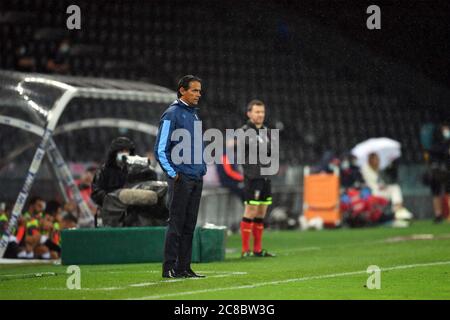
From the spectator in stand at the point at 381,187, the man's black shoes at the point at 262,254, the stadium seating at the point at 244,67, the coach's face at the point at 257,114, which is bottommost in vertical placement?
the man's black shoes at the point at 262,254

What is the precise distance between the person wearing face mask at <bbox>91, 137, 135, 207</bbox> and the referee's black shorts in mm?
1618

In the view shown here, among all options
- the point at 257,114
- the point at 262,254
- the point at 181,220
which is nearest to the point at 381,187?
the point at 262,254

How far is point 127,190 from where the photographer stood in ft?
42.8

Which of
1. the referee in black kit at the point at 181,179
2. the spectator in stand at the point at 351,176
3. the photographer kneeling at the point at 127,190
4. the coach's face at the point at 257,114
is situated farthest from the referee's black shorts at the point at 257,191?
the spectator in stand at the point at 351,176

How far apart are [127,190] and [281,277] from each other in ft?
11.3

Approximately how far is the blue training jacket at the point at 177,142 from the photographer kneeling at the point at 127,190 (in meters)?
3.05

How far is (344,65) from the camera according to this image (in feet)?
84.9

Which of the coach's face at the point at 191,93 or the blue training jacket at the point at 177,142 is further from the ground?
the coach's face at the point at 191,93

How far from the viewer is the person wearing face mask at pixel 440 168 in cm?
2184

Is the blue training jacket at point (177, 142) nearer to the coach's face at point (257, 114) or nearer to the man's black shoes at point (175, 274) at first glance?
the man's black shoes at point (175, 274)

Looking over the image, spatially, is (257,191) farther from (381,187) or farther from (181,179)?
(381,187)
